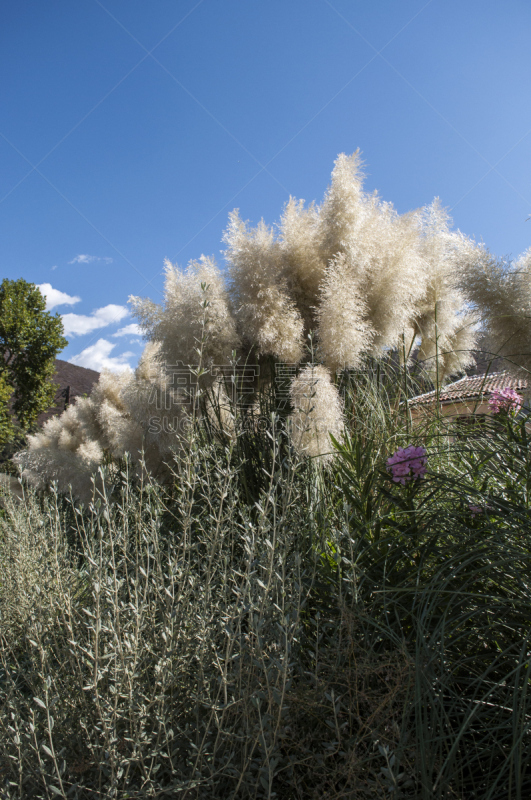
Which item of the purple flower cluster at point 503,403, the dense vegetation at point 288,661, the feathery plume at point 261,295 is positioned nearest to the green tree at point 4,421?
the feathery plume at point 261,295

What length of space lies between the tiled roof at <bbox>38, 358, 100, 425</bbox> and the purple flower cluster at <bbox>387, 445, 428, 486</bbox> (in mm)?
13894

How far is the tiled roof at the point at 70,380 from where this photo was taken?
14.4 meters

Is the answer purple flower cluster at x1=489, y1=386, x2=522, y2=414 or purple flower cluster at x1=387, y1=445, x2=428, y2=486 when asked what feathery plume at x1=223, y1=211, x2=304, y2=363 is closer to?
purple flower cluster at x1=489, y1=386, x2=522, y2=414

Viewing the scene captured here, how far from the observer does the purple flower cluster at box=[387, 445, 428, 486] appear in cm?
162

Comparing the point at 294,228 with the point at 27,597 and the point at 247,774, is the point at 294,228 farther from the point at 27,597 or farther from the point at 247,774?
the point at 247,774

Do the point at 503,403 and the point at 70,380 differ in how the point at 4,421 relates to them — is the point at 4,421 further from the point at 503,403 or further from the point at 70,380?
the point at 503,403

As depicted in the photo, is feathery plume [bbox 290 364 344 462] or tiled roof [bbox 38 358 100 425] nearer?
feathery plume [bbox 290 364 344 462]

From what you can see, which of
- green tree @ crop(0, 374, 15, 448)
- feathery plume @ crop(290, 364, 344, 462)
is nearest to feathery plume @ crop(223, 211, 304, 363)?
feathery plume @ crop(290, 364, 344, 462)

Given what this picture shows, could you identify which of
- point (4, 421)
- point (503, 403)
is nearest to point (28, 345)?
point (4, 421)

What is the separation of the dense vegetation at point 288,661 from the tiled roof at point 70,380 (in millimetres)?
13518

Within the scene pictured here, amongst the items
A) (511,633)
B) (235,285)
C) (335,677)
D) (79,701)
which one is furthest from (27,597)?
(235,285)

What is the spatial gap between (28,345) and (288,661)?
10856mm

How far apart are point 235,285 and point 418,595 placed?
2.63 metres

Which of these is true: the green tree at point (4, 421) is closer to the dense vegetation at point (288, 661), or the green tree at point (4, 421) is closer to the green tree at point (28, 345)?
the green tree at point (28, 345)
